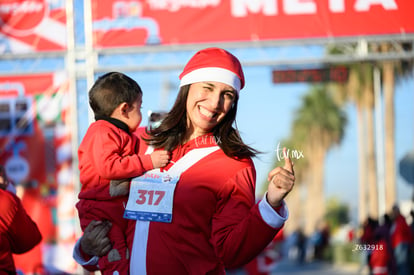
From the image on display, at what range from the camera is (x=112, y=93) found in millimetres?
3297

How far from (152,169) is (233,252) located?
0.56 metres

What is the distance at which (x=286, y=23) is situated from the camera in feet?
25.9

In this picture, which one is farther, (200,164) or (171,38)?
(171,38)

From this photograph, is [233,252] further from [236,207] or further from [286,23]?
[286,23]

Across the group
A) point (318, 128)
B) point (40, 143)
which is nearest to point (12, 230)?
point (40, 143)

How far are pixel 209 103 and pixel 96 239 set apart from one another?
82cm

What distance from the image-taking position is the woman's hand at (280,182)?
239cm

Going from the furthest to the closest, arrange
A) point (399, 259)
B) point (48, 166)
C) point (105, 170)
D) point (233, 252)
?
point (399, 259) → point (48, 166) → point (105, 170) → point (233, 252)

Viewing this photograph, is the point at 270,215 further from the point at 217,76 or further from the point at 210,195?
the point at 217,76

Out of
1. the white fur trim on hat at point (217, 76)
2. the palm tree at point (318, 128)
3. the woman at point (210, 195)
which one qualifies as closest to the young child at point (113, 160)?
the woman at point (210, 195)

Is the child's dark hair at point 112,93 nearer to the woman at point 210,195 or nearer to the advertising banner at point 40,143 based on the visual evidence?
the woman at point 210,195

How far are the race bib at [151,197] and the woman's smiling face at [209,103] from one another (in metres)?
→ 0.25

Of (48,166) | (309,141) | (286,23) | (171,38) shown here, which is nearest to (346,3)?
(286,23)

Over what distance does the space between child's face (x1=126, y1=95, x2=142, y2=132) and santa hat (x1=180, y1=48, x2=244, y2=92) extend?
0.44 metres
